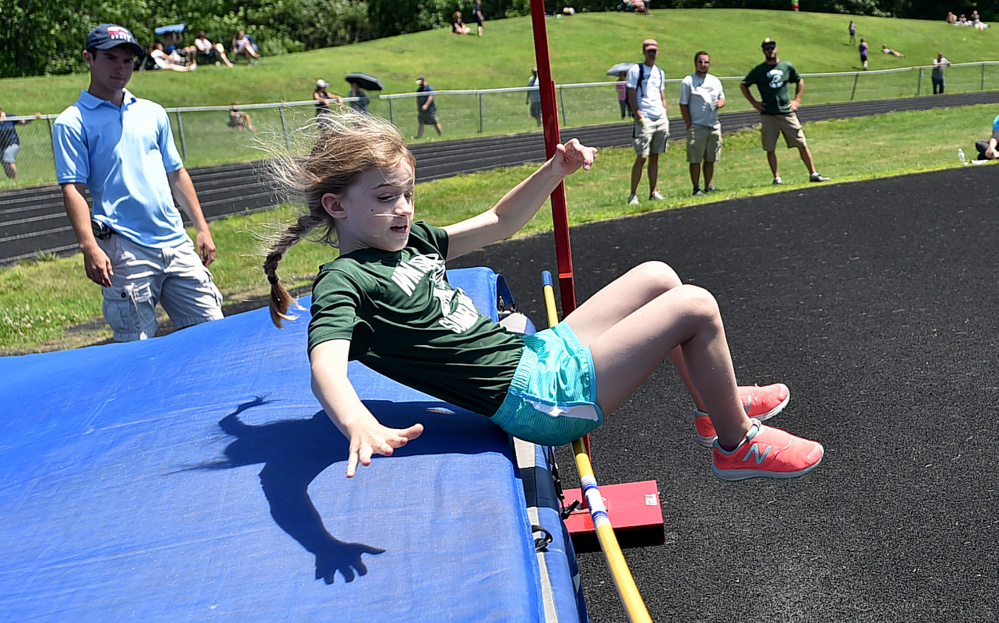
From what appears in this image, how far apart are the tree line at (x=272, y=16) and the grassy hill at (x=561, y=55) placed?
7.25 metres

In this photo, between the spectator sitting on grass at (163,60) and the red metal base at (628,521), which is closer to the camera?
the red metal base at (628,521)

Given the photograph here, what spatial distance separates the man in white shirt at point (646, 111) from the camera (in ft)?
35.1

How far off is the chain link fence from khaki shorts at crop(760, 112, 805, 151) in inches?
231

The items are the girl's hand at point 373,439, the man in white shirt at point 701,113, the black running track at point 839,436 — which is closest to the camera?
the girl's hand at point 373,439

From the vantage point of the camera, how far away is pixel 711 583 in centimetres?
321

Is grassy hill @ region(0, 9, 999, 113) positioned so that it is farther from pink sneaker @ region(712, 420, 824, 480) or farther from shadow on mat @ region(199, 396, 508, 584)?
pink sneaker @ region(712, 420, 824, 480)

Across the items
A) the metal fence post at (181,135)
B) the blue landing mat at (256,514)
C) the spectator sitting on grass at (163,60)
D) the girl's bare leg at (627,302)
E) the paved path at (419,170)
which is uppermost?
the spectator sitting on grass at (163,60)

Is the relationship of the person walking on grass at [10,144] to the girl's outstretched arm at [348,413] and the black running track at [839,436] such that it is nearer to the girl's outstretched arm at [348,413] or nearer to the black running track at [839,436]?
the black running track at [839,436]

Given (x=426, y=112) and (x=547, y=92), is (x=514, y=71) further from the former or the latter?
(x=547, y=92)

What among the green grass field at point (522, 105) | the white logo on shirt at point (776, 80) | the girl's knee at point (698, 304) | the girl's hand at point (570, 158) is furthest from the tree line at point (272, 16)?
the girl's knee at point (698, 304)

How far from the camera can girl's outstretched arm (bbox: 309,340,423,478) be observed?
77.8 inches

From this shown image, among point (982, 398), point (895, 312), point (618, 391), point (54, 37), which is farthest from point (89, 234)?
point (54, 37)

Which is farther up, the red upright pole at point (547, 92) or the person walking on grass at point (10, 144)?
the red upright pole at point (547, 92)

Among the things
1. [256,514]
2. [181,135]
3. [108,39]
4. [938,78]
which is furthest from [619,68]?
[256,514]
